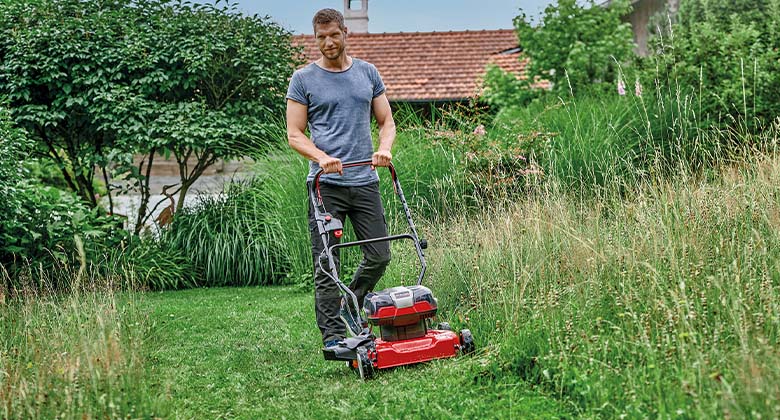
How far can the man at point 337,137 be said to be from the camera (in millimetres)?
5500

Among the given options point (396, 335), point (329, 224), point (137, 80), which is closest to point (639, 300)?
point (396, 335)

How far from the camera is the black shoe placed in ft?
18.4

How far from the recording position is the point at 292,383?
17.6 feet

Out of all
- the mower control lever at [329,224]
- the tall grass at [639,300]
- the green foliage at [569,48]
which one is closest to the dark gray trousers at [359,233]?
the mower control lever at [329,224]

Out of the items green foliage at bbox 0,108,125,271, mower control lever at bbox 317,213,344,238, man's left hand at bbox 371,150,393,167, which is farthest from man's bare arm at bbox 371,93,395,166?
green foliage at bbox 0,108,125,271

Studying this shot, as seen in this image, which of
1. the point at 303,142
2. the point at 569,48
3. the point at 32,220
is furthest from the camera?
the point at 569,48

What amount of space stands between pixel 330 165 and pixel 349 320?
100 cm

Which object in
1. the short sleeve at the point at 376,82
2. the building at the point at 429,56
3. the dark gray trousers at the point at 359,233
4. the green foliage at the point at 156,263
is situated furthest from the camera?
the building at the point at 429,56

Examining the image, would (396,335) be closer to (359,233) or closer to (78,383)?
(359,233)

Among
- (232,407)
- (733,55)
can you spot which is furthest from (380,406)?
(733,55)

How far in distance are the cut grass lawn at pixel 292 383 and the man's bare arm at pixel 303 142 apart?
45.5 inches

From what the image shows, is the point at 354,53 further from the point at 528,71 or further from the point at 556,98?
the point at 556,98

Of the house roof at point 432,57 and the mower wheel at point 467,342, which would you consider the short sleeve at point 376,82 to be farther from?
the house roof at point 432,57

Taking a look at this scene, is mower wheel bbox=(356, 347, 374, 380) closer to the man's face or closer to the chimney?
the man's face
